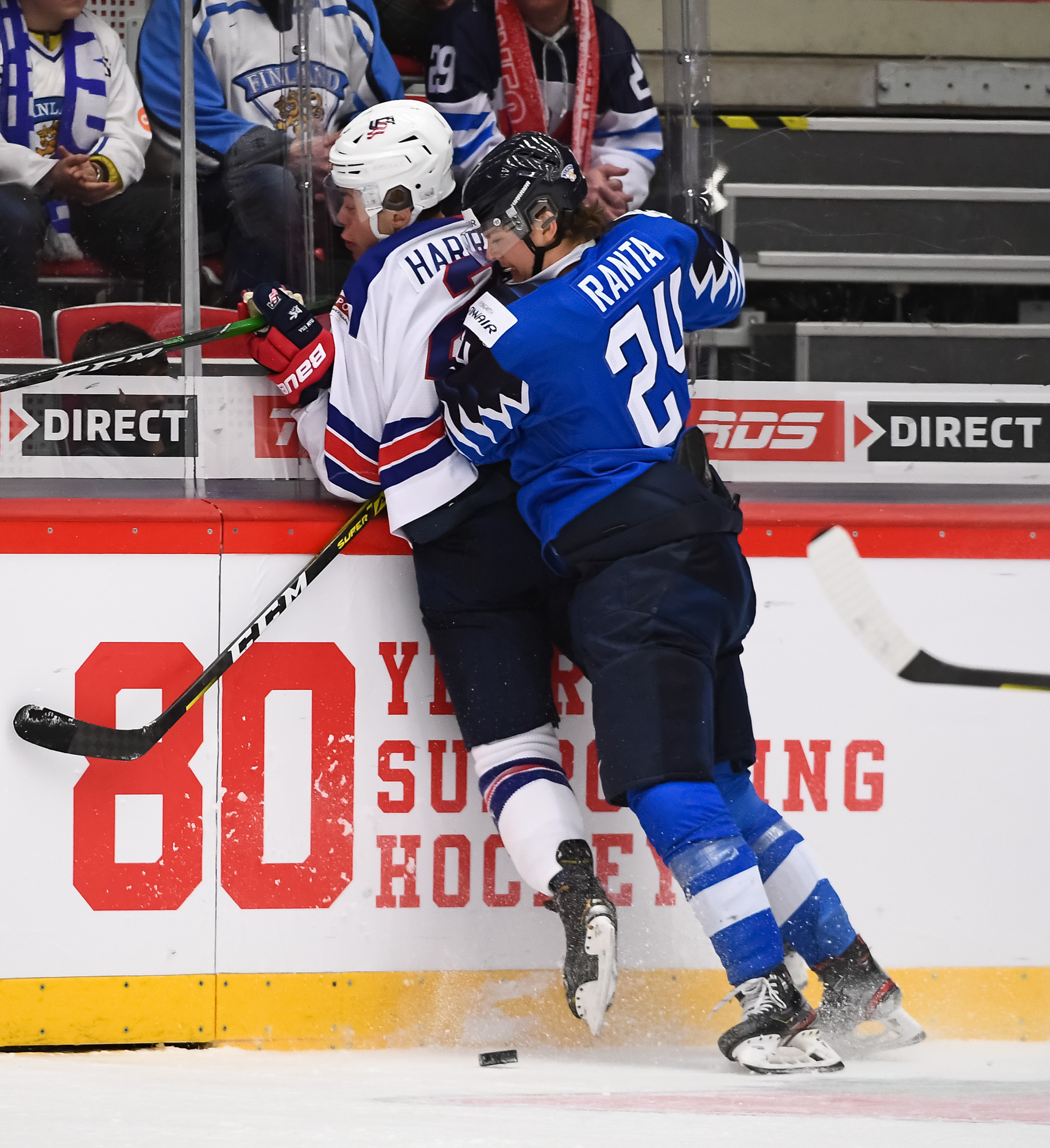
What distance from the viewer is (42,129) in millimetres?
2570

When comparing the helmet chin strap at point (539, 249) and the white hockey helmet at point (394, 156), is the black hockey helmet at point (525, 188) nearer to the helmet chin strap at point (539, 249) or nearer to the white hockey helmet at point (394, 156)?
the helmet chin strap at point (539, 249)

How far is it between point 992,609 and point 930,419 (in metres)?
0.42

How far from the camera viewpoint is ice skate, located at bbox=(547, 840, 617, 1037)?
2.37 meters

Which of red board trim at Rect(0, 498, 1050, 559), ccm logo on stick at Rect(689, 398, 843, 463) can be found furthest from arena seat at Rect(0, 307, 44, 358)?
ccm logo on stick at Rect(689, 398, 843, 463)

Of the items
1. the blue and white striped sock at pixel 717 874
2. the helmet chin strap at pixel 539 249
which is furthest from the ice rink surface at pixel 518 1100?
the helmet chin strap at pixel 539 249

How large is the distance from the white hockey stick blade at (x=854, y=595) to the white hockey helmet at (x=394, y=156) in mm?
1024

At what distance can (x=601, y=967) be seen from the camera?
237 cm

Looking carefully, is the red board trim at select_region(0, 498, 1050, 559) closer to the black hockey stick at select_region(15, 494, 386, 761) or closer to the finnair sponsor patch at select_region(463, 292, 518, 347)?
the black hockey stick at select_region(15, 494, 386, 761)

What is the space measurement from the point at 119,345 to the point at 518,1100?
62.2 inches

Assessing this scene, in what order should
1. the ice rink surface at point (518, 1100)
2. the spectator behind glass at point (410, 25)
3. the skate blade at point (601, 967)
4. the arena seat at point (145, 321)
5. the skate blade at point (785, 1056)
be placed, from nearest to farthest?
1. the ice rink surface at point (518, 1100)
2. the skate blade at point (785, 1056)
3. the skate blade at point (601, 967)
4. the arena seat at point (145, 321)
5. the spectator behind glass at point (410, 25)

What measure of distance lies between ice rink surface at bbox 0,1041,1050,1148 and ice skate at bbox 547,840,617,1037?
0.42 ft

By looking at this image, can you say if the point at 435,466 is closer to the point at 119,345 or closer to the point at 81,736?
the point at 119,345

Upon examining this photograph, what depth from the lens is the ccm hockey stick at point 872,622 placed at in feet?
8.11

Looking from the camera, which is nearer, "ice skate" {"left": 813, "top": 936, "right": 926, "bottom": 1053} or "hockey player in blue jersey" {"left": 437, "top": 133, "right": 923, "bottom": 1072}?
"hockey player in blue jersey" {"left": 437, "top": 133, "right": 923, "bottom": 1072}
